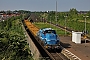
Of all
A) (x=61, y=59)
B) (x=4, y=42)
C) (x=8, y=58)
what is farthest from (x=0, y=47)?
(x=61, y=59)

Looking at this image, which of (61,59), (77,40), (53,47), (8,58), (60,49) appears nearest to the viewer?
(8,58)

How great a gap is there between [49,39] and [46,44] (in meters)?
0.78

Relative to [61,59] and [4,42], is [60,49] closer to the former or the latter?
[61,59]

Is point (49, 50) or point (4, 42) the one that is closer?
point (4, 42)

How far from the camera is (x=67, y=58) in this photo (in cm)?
2770

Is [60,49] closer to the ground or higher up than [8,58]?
closer to the ground


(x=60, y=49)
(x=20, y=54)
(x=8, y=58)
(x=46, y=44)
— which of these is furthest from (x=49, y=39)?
(x=8, y=58)

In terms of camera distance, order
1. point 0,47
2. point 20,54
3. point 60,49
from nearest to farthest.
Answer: point 20,54, point 0,47, point 60,49

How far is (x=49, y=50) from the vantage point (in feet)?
104

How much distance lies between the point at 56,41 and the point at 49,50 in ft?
7.56

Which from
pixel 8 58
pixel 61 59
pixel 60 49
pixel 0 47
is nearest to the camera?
pixel 8 58

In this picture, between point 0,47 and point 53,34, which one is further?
point 53,34

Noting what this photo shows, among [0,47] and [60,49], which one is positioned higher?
[0,47]

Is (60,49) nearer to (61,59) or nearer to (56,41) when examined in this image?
(56,41)
